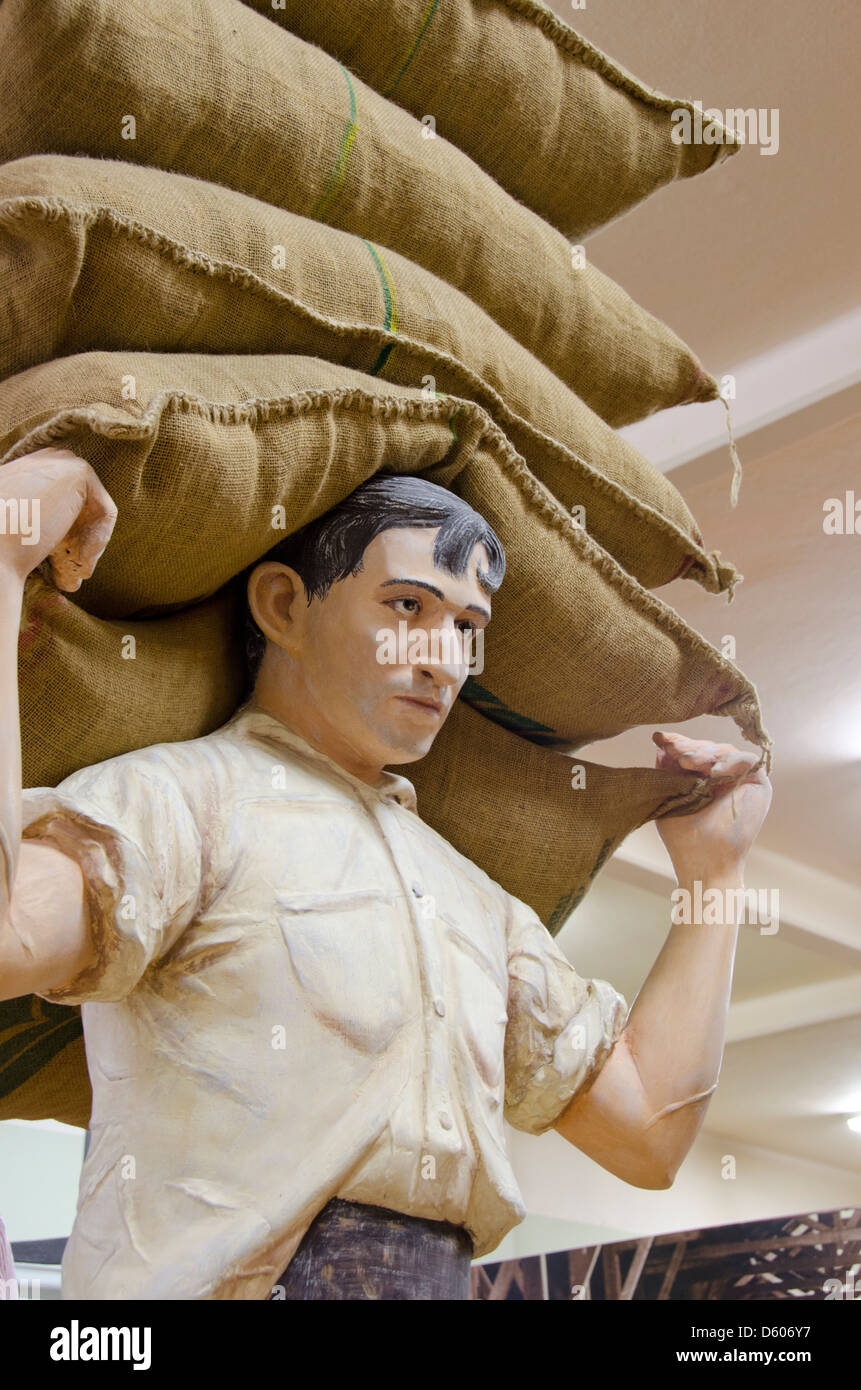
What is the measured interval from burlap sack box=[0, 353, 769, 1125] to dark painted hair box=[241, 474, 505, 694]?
0.03 metres

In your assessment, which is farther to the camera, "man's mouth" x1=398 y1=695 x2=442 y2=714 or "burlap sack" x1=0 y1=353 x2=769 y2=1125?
"man's mouth" x1=398 y1=695 x2=442 y2=714

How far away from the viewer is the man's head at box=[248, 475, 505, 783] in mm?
1452

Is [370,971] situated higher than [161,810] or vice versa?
[161,810]


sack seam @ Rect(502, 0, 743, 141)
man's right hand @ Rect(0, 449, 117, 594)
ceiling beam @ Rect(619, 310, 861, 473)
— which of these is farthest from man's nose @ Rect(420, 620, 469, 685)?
ceiling beam @ Rect(619, 310, 861, 473)

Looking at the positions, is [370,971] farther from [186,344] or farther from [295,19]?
[295,19]

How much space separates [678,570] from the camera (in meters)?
1.82

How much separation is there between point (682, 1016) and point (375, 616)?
0.60 m

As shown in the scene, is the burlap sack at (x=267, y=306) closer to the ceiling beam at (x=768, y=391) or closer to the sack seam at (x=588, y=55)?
the sack seam at (x=588, y=55)

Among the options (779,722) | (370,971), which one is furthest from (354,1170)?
(779,722)

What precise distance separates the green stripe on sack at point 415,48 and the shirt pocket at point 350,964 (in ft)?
3.47

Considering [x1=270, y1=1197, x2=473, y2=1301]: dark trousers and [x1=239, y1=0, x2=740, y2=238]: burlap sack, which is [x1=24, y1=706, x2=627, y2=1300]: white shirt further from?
[x1=239, y1=0, x2=740, y2=238]: burlap sack

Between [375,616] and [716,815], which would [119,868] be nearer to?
[375,616]

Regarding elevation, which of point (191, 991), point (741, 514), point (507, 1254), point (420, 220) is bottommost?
→ point (507, 1254)

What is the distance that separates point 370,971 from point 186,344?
64 cm
